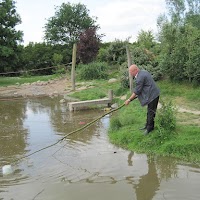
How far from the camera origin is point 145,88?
784 cm

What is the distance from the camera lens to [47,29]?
48.0m

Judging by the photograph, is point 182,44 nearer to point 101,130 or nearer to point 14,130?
point 101,130

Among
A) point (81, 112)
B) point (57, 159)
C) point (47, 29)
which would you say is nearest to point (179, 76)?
point (81, 112)

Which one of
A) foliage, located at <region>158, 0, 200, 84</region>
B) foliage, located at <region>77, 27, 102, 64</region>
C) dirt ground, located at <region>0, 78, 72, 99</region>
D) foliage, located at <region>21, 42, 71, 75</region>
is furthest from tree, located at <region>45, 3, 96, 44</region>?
foliage, located at <region>158, 0, 200, 84</region>

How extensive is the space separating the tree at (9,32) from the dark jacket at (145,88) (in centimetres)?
1914

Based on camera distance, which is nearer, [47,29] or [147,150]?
[147,150]

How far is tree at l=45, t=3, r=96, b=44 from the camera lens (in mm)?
47172

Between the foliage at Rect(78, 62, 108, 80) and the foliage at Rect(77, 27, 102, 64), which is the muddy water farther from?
the foliage at Rect(77, 27, 102, 64)

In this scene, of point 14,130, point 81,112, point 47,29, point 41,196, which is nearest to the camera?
point 41,196

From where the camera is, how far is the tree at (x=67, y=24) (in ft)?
155

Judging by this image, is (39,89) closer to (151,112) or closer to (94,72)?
(94,72)

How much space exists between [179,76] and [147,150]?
7.26 metres

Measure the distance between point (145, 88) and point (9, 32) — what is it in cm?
2028

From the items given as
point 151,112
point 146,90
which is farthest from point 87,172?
point 146,90
